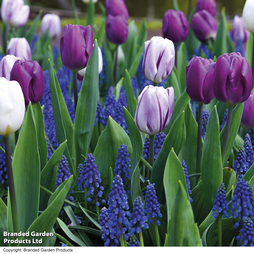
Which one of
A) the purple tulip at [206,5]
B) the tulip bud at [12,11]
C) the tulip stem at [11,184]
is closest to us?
the tulip stem at [11,184]

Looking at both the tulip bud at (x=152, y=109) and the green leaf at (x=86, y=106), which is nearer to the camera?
the tulip bud at (x=152, y=109)

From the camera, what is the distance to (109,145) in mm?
1562

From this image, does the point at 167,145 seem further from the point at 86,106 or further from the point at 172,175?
the point at 86,106

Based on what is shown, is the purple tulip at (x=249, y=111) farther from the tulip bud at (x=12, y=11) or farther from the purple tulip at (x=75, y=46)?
the tulip bud at (x=12, y=11)

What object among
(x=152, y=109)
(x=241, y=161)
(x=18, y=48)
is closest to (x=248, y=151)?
(x=241, y=161)

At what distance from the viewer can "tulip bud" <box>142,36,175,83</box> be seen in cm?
166

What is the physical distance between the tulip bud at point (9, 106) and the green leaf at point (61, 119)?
1.77 feet

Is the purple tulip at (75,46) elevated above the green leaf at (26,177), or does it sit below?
above

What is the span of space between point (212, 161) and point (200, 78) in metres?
0.30

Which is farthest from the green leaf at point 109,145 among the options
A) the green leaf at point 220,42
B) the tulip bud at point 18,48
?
the green leaf at point 220,42

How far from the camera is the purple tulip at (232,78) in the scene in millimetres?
1261

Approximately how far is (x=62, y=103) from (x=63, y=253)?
0.74 m

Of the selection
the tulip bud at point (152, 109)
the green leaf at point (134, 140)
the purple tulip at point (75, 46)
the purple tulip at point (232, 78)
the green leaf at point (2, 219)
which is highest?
the purple tulip at point (75, 46)

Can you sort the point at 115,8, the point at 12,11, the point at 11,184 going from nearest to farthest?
the point at 11,184, the point at 115,8, the point at 12,11
